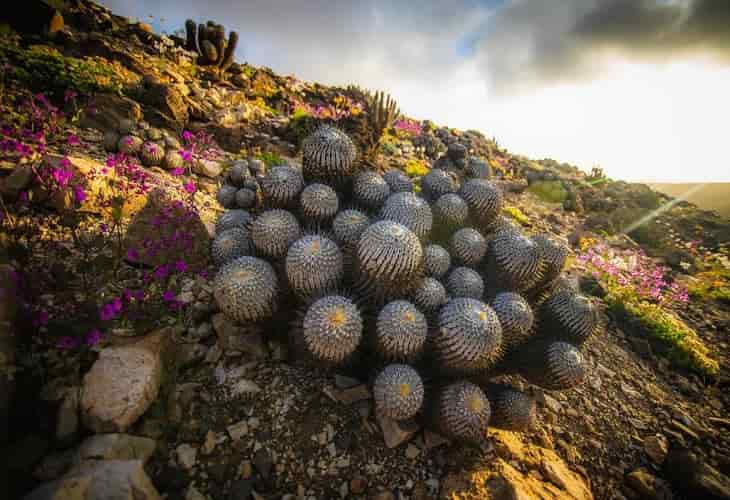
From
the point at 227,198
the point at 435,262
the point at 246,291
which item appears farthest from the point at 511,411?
the point at 227,198

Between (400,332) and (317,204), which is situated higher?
(317,204)

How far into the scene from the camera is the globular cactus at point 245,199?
13.4 ft

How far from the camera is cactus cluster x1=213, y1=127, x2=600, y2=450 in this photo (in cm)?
226

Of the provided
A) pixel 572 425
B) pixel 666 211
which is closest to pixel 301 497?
pixel 572 425

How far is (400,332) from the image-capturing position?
2238mm

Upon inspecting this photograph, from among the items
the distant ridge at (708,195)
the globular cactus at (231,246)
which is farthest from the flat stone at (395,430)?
the distant ridge at (708,195)

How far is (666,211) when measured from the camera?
11.2 metres

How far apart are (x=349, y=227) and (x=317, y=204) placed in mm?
398

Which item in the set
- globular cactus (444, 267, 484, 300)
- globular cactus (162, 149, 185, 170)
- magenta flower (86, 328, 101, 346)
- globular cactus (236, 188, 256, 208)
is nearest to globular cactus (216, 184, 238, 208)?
globular cactus (236, 188, 256, 208)

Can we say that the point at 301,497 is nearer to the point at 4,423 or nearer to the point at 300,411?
the point at 300,411

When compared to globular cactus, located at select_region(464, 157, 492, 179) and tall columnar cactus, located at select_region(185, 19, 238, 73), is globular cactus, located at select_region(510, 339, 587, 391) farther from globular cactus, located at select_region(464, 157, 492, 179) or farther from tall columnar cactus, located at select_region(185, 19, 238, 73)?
tall columnar cactus, located at select_region(185, 19, 238, 73)

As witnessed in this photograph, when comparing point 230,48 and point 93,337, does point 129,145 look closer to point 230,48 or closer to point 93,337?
point 93,337

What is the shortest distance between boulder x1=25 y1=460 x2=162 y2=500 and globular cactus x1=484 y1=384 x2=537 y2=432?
2324mm

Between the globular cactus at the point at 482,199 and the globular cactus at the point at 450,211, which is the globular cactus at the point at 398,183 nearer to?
the globular cactus at the point at 450,211
